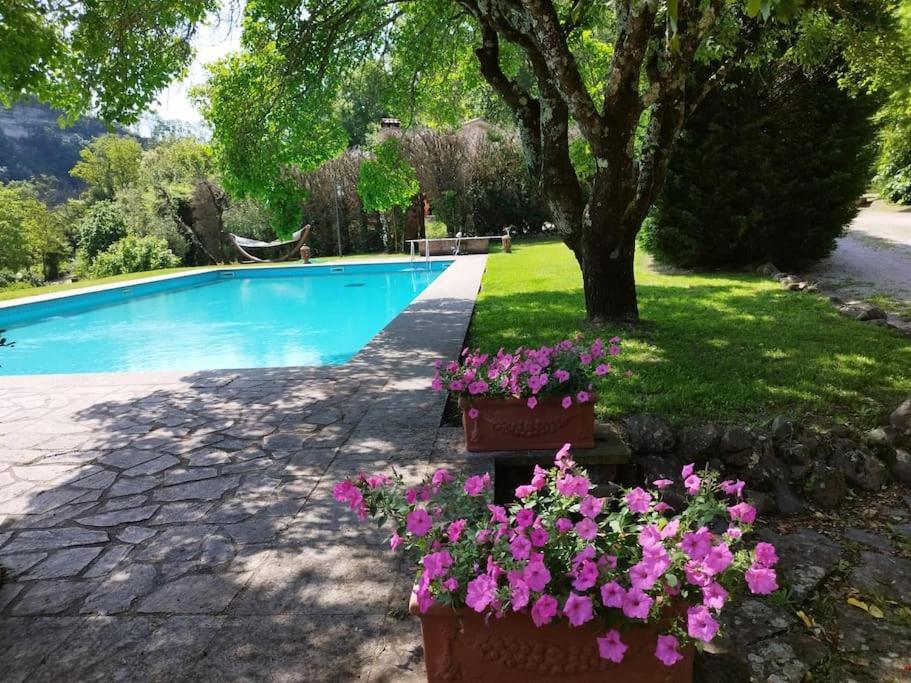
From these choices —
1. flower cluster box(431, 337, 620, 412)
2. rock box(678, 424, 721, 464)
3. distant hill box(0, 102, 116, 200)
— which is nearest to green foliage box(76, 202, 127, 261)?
flower cluster box(431, 337, 620, 412)

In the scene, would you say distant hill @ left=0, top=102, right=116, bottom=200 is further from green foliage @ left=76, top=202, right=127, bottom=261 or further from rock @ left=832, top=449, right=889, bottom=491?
rock @ left=832, top=449, right=889, bottom=491

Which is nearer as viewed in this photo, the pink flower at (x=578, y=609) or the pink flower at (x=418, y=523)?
the pink flower at (x=578, y=609)

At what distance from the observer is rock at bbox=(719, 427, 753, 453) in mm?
3125

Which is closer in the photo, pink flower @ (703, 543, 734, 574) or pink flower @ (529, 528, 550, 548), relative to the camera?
pink flower @ (703, 543, 734, 574)

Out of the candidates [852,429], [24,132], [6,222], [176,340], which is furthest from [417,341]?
[24,132]

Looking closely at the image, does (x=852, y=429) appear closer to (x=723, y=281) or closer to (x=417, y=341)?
(x=417, y=341)

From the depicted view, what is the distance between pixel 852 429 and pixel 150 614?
3.62 meters

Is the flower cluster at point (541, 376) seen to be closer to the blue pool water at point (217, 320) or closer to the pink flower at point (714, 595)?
the pink flower at point (714, 595)

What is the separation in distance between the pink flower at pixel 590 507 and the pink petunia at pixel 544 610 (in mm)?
217

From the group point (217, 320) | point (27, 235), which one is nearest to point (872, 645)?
point (217, 320)

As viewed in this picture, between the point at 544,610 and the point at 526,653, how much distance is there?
0.75ft

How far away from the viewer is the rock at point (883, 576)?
7.45 feet

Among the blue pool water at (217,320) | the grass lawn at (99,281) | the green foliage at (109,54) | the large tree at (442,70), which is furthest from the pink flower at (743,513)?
the grass lawn at (99,281)

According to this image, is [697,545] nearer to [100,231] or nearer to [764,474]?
[764,474]
